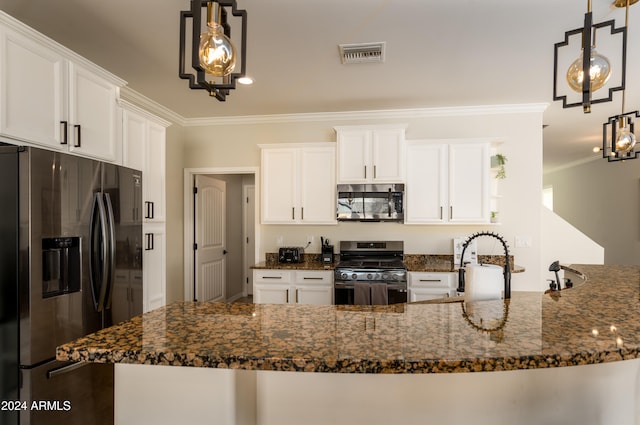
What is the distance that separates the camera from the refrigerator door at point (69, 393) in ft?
5.74

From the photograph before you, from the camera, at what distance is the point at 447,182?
3.95m

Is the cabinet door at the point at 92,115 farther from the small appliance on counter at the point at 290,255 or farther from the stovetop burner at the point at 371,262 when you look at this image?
the stovetop burner at the point at 371,262

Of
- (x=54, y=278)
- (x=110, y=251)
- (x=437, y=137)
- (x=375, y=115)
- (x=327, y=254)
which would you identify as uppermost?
(x=375, y=115)

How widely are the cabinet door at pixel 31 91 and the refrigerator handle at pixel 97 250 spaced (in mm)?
446

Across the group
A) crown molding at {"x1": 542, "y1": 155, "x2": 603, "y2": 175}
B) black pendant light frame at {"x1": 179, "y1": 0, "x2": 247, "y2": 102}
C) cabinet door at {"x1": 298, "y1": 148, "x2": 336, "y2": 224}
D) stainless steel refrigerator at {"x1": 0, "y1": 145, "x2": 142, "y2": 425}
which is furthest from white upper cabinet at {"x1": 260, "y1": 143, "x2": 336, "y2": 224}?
crown molding at {"x1": 542, "y1": 155, "x2": 603, "y2": 175}

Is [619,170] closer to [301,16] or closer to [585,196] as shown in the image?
[585,196]

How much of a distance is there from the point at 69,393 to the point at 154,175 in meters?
1.86

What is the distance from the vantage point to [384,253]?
13.9 feet

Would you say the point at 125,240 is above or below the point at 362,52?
below

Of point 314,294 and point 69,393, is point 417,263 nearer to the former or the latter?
point 314,294

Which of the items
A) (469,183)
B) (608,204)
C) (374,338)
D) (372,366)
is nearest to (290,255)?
(469,183)

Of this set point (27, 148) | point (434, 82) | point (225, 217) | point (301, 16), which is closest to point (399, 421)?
point (27, 148)

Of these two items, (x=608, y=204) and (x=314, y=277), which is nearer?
(x=314, y=277)

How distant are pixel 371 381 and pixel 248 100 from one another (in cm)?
356
